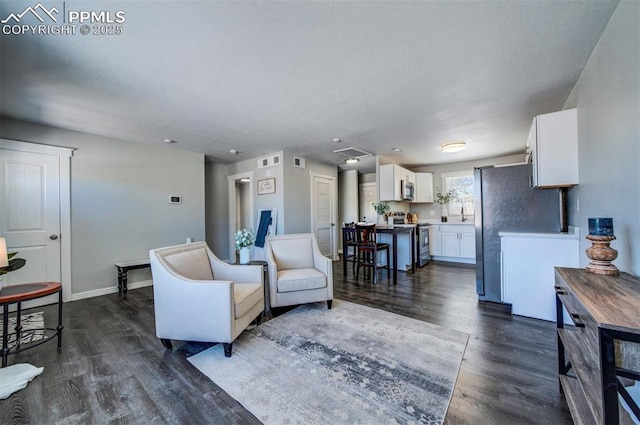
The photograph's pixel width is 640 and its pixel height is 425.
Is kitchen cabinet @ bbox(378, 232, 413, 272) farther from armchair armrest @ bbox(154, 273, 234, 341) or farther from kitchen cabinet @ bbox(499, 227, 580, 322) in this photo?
armchair armrest @ bbox(154, 273, 234, 341)

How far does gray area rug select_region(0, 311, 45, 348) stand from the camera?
2.25 metres

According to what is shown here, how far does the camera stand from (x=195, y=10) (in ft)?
4.77

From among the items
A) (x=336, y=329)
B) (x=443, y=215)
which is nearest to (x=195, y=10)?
(x=336, y=329)

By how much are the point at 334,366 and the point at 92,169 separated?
4.29 m

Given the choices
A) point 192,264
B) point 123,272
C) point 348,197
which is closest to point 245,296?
point 192,264

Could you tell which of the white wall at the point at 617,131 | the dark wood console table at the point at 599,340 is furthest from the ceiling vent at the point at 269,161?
the dark wood console table at the point at 599,340

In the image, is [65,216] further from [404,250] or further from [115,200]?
[404,250]

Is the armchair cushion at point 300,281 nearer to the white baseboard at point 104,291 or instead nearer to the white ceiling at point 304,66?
the white ceiling at point 304,66

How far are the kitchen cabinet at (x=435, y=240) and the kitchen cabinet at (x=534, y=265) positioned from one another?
2.92 m

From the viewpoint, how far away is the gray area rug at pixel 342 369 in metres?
1.42

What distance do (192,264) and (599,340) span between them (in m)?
2.68

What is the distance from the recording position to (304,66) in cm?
203

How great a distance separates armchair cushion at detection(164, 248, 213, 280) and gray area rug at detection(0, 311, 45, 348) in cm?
147

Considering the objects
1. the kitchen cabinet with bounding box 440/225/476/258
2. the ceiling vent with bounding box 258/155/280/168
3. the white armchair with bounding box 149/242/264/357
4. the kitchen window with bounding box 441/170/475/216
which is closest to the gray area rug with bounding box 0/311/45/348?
the white armchair with bounding box 149/242/264/357
